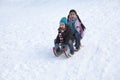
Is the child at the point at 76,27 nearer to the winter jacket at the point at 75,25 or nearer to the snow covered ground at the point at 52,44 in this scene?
the winter jacket at the point at 75,25

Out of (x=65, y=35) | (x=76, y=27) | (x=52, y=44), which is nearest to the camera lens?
(x=65, y=35)

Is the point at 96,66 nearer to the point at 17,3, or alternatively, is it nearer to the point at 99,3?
the point at 99,3

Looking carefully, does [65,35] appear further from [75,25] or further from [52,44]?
[52,44]

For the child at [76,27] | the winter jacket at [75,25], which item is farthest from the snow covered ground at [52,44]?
the winter jacket at [75,25]

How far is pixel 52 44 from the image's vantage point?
31.2 feet

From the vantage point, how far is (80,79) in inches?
273

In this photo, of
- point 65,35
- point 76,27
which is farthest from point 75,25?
point 65,35

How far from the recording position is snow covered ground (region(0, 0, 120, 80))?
24.2 ft

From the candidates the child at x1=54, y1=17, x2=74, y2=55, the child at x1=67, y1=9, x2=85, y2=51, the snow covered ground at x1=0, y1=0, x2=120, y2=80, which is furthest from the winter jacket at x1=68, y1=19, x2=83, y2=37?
the snow covered ground at x1=0, y1=0, x2=120, y2=80

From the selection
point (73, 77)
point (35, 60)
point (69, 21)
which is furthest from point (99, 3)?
point (73, 77)

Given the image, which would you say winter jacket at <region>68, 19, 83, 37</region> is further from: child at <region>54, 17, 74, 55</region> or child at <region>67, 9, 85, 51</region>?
child at <region>54, 17, 74, 55</region>

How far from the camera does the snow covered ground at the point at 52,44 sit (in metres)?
7.37

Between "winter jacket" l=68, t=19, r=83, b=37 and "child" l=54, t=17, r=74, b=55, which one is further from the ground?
"winter jacket" l=68, t=19, r=83, b=37

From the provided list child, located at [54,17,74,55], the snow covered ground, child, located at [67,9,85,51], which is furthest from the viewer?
child, located at [67,9,85,51]
